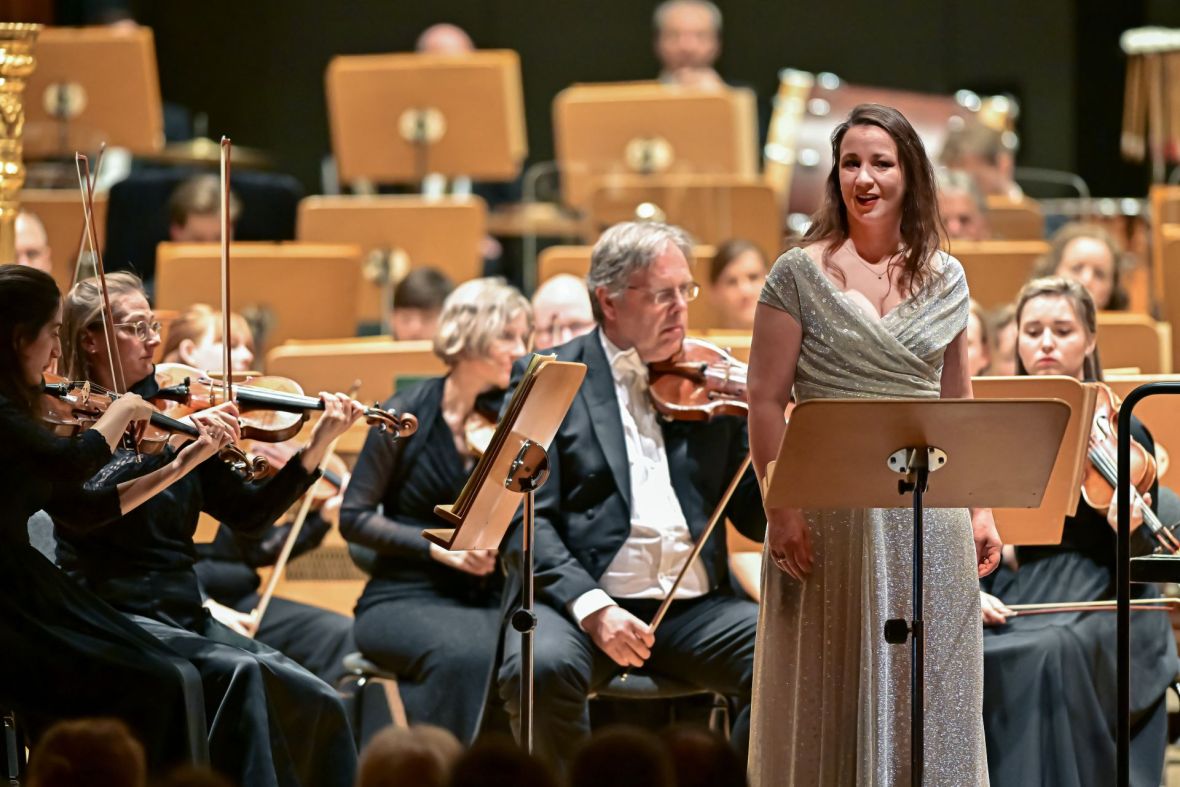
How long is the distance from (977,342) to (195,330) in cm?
187

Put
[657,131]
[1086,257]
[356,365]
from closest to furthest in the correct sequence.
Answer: [356,365]
[1086,257]
[657,131]

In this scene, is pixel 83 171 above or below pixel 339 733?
above

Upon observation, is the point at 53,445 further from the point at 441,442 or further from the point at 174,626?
the point at 441,442

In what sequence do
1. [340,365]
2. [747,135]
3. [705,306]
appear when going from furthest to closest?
1. [747,135]
2. [705,306]
3. [340,365]

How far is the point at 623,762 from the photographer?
1965mm

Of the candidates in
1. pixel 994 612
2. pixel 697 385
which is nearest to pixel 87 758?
pixel 697 385

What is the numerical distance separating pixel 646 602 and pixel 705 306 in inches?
71.8

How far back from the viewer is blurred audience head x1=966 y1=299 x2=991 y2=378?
4.30 metres

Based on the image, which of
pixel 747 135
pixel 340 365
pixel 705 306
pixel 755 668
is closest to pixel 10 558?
pixel 755 668

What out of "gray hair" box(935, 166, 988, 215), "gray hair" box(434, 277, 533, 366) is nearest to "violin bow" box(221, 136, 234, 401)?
"gray hair" box(434, 277, 533, 366)

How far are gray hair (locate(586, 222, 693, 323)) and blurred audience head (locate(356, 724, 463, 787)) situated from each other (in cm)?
176

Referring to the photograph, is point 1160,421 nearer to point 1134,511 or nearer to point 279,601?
point 1134,511

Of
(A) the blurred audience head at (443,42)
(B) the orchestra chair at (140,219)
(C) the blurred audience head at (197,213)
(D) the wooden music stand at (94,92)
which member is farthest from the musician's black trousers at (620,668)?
(A) the blurred audience head at (443,42)

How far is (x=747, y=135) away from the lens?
6629 millimetres
